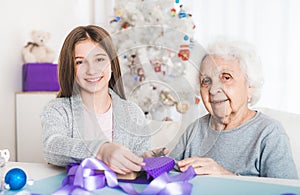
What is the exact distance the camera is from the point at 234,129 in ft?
4.06

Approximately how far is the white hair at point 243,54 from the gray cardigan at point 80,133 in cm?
30

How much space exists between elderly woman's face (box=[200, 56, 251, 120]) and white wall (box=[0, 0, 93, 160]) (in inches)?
87.7

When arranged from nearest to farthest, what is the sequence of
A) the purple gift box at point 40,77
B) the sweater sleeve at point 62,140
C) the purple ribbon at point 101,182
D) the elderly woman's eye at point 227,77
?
the purple ribbon at point 101,182, the sweater sleeve at point 62,140, the elderly woman's eye at point 227,77, the purple gift box at point 40,77

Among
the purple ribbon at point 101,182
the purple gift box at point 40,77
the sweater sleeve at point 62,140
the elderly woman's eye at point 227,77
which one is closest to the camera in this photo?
the purple ribbon at point 101,182

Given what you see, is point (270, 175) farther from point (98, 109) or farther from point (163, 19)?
point (163, 19)

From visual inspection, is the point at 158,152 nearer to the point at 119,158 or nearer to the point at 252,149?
the point at 119,158

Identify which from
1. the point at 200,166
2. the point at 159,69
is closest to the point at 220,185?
the point at 200,166

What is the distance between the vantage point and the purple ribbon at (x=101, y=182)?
746 millimetres

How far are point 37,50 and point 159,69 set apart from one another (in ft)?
7.63

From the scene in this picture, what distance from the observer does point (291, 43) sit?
10.2ft

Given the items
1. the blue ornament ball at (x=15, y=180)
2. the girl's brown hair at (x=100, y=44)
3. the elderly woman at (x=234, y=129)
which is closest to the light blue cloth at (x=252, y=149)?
the elderly woman at (x=234, y=129)

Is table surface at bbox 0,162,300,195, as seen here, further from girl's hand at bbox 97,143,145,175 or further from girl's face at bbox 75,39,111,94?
girl's face at bbox 75,39,111,94

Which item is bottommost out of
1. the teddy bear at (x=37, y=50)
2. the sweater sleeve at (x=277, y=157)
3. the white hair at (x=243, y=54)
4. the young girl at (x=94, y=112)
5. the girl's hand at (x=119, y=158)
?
the sweater sleeve at (x=277, y=157)

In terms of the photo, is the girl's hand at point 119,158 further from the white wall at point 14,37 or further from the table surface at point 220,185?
the white wall at point 14,37
